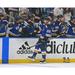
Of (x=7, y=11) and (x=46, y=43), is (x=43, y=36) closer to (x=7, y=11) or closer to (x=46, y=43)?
(x=46, y=43)

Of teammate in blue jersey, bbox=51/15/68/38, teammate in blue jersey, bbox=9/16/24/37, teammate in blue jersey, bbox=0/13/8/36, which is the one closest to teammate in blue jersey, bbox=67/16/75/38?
teammate in blue jersey, bbox=51/15/68/38

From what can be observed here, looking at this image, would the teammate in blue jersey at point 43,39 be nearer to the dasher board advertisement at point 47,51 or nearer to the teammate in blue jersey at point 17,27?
the dasher board advertisement at point 47,51

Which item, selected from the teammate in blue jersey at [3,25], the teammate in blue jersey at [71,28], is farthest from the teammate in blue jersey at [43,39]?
the teammate in blue jersey at [3,25]

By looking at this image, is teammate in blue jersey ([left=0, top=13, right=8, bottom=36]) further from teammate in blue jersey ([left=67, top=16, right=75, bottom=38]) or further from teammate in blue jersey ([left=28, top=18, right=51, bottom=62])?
teammate in blue jersey ([left=67, top=16, right=75, bottom=38])

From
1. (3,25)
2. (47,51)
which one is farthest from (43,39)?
(3,25)

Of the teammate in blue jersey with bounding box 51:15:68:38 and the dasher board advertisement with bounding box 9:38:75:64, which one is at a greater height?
the teammate in blue jersey with bounding box 51:15:68:38

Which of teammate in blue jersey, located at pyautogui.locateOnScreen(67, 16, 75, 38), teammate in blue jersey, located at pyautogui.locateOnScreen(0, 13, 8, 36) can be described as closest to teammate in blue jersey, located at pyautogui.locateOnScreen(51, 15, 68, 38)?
teammate in blue jersey, located at pyautogui.locateOnScreen(67, 16, 75, 38)

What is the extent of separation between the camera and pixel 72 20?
343 cm

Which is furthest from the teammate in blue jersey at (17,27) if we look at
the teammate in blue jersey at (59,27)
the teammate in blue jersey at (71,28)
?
the teammate in blue jersey at (71,28)

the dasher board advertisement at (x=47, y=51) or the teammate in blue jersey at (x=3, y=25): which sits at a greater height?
the teammate in blue jersey at (x=3, y=25)

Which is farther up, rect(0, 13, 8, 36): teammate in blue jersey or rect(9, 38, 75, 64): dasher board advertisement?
rect(0, 13, 8, 36): teammate in blue jersey
